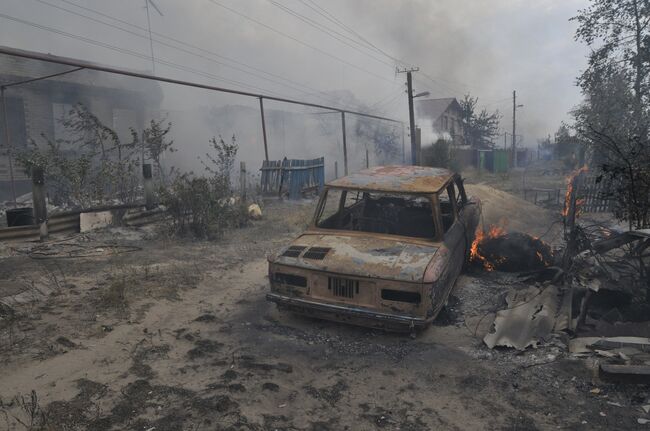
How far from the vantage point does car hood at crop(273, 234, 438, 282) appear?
13.3 ft

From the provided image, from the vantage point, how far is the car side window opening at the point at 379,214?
537cm

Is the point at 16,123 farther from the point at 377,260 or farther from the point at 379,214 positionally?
the point at 377,260

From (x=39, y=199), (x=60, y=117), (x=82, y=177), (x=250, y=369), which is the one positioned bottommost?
(x=250, y=369)

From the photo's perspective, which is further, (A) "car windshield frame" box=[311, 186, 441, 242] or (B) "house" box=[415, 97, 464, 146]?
(B) "house" box=[415, 97, 464, 146]

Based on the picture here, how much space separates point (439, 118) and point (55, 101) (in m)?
30.4

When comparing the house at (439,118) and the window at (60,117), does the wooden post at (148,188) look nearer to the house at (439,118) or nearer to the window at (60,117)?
the window at (60,117)

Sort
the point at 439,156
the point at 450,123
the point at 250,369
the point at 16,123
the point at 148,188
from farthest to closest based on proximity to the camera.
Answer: the point at 450,123
the point at 439,156
the point at 16,123
the point at 148,188
the point at 250,369

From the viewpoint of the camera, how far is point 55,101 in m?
18.0

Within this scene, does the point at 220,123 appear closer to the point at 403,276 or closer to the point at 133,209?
the point at 133,209

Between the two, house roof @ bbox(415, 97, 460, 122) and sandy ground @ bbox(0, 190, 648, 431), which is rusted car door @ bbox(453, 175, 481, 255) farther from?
house roof @ bbox(415, 97, 460, 122)

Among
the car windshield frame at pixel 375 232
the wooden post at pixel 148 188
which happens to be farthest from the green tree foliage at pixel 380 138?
the car windshield frame at pixel 375 232

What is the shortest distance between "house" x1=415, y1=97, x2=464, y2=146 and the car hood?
32.6 metres

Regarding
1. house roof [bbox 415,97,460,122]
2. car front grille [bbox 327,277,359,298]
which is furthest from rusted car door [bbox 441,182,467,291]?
house roof [bbox 415,97,460,122]

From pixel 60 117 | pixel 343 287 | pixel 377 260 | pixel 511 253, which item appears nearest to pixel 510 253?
pixel 511 253
